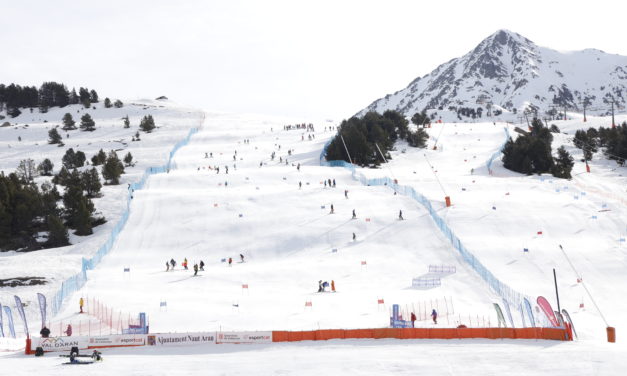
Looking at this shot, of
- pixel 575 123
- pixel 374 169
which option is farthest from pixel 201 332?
pixel 575 123

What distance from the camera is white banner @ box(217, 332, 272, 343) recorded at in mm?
25672

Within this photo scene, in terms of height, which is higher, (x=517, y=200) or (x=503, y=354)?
(x=517, y=200)

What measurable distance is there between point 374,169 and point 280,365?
53.7 meters

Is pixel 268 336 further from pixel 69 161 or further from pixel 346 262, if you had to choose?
pixel 69 161

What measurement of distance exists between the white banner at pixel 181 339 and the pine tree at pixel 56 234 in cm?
2656

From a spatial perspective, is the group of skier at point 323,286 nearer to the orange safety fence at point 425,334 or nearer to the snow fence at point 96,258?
the orange safety fence at point 425,334

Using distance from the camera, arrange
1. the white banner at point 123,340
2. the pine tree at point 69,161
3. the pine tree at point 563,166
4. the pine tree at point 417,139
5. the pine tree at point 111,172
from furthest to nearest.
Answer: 1. the pine tree at point 417,139
2. the pine tree at point 69,161
3. the pine tree at point 563,166
4. the pine tree at point 111,172
5. the white banner at point 123,340

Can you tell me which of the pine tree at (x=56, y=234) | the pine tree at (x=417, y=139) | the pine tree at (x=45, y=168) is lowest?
the pine tree at (x=56, y=234)

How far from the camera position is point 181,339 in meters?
25.6

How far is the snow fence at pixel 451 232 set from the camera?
110ft

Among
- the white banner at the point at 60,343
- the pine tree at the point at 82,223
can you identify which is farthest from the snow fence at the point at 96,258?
the white banner at the point at 60,343

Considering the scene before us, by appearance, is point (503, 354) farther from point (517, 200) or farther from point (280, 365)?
point (517, 200)

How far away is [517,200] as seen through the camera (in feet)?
174

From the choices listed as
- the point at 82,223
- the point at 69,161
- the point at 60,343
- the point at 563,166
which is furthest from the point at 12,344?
the point at 563,166
